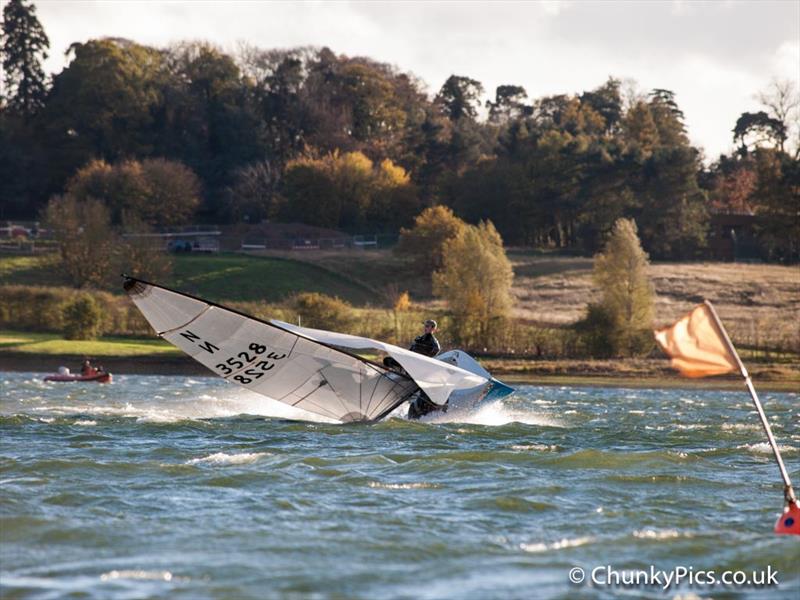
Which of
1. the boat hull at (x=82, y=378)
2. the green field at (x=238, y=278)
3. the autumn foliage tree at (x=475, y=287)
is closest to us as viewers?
the boat hull at (x=82, y=378)

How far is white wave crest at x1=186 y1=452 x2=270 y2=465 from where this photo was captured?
1980cm

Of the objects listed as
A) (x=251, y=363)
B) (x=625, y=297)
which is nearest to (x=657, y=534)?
(x=251, y=363)

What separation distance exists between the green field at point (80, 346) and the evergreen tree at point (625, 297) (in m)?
17.9

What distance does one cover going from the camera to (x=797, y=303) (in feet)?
255

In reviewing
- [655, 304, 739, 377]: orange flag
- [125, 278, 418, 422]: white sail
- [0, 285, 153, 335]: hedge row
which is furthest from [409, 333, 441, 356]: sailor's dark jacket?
[0, 285, 153, 335]: hedge row

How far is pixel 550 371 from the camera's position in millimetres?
51562

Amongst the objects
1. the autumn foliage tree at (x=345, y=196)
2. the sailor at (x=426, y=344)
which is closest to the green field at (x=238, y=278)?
the autumn foliage tree at (x=345, y=196)

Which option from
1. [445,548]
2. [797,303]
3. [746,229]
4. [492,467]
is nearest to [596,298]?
[797,303]

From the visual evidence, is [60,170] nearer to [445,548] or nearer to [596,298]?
[596,298]

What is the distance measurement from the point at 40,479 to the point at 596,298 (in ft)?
204

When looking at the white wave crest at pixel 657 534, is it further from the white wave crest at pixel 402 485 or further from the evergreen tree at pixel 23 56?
the evergreen tree at pixel 23 56

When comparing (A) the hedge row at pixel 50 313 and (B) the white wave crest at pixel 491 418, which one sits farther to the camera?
(A) the hedge row at pixel 50 313

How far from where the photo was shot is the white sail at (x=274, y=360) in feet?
75.2

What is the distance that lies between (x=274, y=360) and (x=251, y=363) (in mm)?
415
